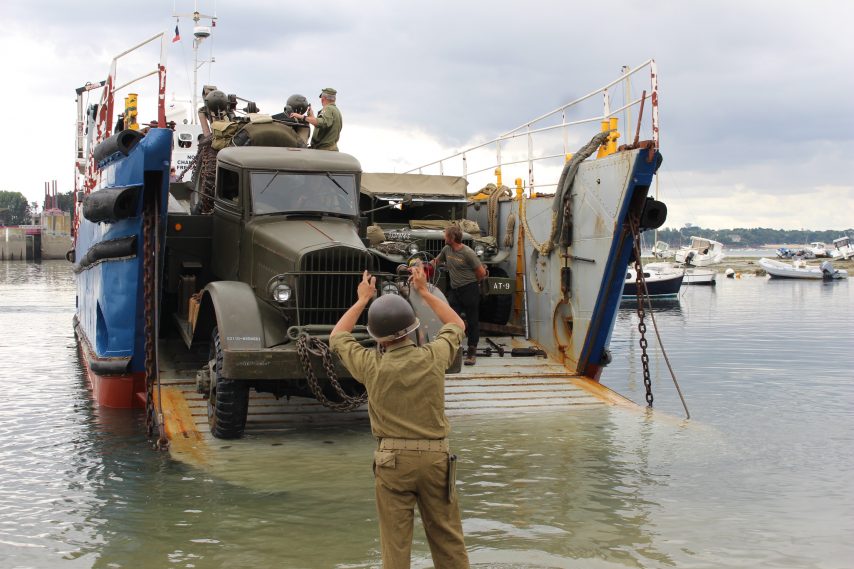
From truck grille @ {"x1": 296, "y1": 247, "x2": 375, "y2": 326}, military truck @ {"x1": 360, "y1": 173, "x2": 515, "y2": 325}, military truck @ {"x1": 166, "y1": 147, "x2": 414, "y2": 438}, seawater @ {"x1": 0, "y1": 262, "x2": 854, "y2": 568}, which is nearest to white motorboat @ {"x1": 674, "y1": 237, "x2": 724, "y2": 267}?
military truck @ {"x1": 360, "y1": 173, "x2": 515, "y2": 325}

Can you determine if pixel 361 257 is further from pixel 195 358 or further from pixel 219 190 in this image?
pixel 195 358

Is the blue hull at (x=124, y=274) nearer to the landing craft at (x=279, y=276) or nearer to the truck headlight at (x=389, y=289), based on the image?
the landing craft at (x=279, y=276)

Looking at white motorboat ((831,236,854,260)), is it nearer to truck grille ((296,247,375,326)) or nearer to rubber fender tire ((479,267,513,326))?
rubber fender tire ((479,267,513,326))

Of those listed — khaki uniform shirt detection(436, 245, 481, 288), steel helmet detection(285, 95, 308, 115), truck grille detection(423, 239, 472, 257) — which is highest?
steel helmet detection(285, 95, 308, 115)

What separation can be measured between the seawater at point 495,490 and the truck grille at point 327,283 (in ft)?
4.14

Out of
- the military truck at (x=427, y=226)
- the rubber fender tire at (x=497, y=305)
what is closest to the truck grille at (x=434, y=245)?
the military truck at (x=427, y=226)

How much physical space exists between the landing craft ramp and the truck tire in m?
0.24

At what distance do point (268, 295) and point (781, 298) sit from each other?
→ 3486cm

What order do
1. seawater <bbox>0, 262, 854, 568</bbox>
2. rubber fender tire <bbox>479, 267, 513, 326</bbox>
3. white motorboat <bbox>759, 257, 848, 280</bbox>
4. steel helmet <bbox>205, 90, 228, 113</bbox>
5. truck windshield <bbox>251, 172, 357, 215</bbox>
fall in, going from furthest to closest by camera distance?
white motorboat <bbox>759, 257, 848, 280</bbox>, rubber fender tire <bbox>479, 267, 513, 326</bbox>, steel helmet <bbox>205, 90, 228, 113</bbox>, truck windshield <bbox>251, 172, 357, 215</bbox>, seawater <bbox>0, 262, 854, 568</bbox>

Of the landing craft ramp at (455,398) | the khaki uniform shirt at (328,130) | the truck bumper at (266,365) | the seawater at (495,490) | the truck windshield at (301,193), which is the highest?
the khaki uniform shirt at (328,130)

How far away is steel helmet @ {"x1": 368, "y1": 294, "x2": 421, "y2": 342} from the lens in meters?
4.68

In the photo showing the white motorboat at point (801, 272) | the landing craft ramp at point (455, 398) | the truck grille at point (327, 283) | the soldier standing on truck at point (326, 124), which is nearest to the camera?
the truck grille at point (327, 283)

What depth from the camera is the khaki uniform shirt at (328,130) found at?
11727 mm

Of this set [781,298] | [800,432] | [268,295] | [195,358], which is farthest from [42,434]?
[781,298]
